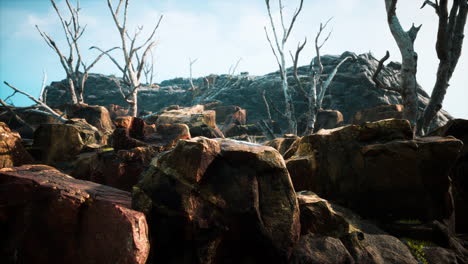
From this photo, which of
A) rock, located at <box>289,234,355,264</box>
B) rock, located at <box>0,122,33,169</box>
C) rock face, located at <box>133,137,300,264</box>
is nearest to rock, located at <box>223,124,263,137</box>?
rock, located at <box>0,122,33,169</box>

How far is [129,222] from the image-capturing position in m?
3.12

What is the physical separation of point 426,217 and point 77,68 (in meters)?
19.9

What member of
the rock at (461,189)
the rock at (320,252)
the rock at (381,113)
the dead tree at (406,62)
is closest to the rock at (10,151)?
the rock at (320,252)

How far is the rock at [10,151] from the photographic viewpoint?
7.02m

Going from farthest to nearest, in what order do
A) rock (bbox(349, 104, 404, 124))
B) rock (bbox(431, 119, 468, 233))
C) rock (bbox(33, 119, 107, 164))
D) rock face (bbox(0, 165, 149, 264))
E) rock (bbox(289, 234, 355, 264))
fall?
rock (bbox(349, 104, 404, 124)) < rock (bbox(33, 119, 107, 164)) < rock (bbox(431, 119, 468, 233)) < rock (bbox(289, 234, 355, 264)) < rock face (bbox(0, 165, 149, 264))

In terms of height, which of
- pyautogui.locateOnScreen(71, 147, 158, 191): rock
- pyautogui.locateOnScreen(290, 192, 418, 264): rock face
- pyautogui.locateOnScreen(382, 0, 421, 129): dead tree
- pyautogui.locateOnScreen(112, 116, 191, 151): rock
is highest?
pyautogui.locateOnScreen(382, 0, 421, 129): dead tree

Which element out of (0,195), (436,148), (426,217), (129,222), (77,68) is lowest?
(426,217)

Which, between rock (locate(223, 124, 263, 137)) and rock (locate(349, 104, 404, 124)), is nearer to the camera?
rock (locate(349, 104, 404, 124))

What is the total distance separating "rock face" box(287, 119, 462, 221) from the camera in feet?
17.0

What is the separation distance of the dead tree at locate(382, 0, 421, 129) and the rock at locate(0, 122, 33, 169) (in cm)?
1210

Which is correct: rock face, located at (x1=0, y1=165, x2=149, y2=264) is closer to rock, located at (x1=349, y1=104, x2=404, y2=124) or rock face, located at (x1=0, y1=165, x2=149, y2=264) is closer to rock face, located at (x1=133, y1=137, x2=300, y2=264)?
rock face, located at (x1=133, y1=137, x2=300, y2=264)

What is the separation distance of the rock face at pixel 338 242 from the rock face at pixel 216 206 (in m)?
0.32

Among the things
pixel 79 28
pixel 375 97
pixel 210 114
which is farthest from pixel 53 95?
pixel 375 97

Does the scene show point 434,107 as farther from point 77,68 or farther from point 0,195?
point 77,68
